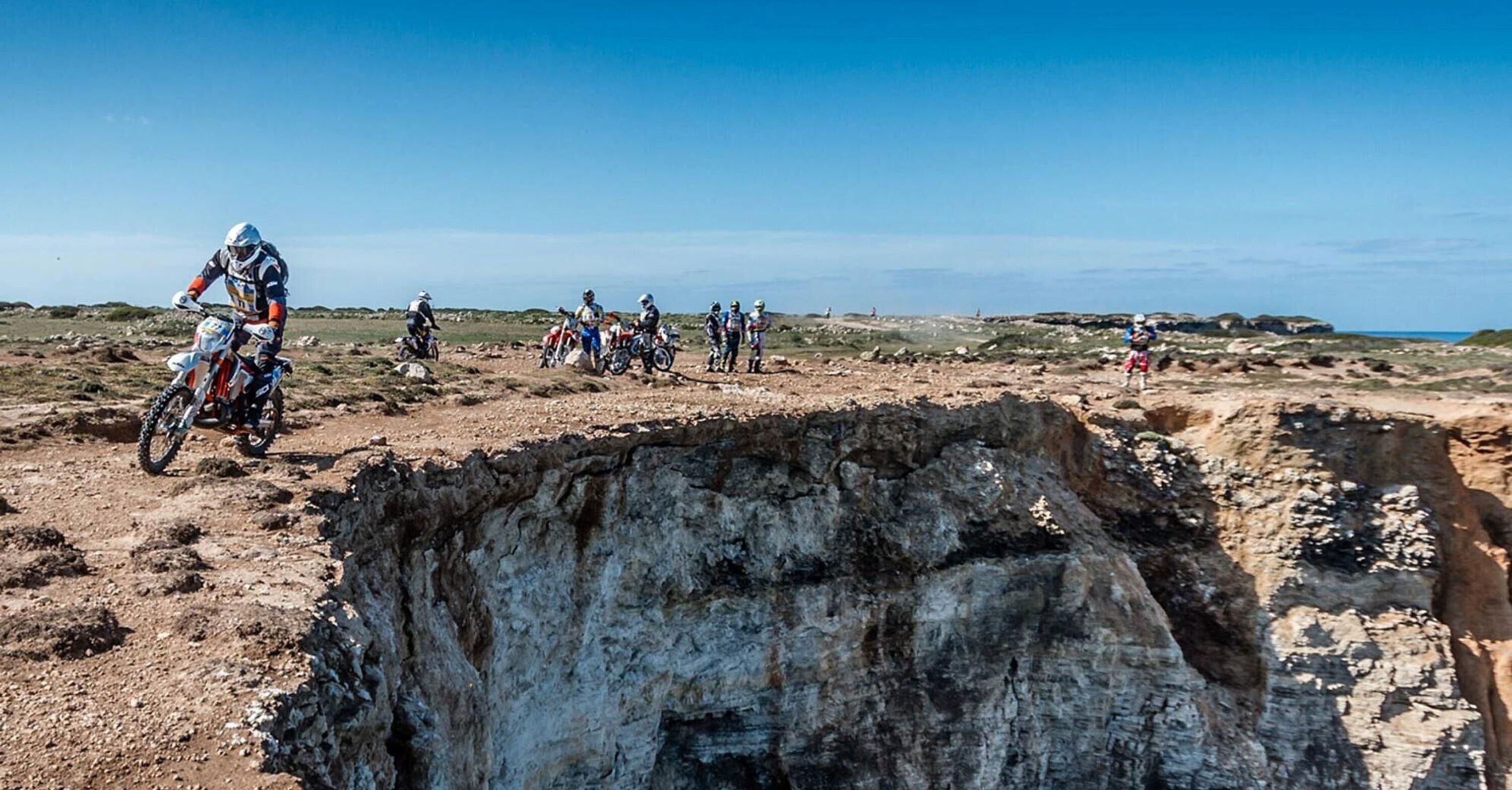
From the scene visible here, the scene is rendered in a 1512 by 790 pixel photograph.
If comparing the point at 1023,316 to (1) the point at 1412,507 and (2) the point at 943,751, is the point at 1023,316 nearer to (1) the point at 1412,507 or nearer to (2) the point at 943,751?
(1) the point at 1412,507

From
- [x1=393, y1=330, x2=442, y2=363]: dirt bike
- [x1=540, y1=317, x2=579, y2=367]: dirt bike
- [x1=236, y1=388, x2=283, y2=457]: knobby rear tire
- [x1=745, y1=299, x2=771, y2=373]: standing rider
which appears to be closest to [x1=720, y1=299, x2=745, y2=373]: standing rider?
[x1=745, y1=299, x2=771, y2=373]: standing rider

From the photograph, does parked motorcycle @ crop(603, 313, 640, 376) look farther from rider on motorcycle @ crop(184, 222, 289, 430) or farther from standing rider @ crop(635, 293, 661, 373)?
rider on motorcycle @ crop(184, 222, 289, 430)

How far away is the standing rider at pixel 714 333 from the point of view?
905 inches

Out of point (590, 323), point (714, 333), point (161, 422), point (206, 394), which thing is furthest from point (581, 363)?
point (161, 422)

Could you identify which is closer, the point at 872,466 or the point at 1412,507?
the point at 872,466

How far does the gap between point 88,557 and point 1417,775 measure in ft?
66.1

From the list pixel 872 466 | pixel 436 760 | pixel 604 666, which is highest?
pixel 872 466

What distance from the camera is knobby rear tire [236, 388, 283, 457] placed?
8.84 meters

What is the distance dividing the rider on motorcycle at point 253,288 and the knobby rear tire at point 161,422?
57 centimetres

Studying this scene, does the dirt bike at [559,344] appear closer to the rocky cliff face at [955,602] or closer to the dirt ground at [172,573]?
the dirt ground at [172,573]

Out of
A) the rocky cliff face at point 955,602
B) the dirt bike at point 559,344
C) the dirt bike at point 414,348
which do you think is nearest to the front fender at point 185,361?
the rocky cliff face at point 955,602

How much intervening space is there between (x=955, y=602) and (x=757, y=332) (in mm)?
9640

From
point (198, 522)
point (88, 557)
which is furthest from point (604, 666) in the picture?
point (88, 557)

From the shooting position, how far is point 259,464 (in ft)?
28.0
